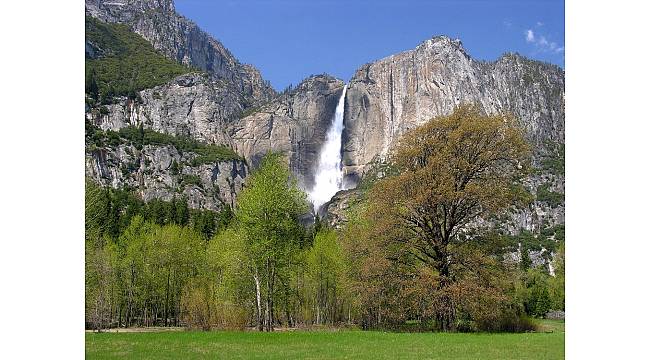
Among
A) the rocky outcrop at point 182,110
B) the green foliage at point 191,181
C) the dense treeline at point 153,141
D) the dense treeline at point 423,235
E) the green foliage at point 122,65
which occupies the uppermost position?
the green foliage at point 122,65

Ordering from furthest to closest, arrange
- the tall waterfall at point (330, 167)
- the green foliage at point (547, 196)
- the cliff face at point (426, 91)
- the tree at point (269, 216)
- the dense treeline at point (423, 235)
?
the tall waterfall at point (330, 167), the cliff face at point (426, 91), the green foliage at point (547, 196), the tree at point (269, 216), the dense treeline at point (423, 235)

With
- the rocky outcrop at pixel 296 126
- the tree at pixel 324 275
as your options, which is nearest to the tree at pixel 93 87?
the rocky outcrop at pixel 296 126

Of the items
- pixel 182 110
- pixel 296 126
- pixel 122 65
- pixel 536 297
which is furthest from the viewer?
pixel 296 126

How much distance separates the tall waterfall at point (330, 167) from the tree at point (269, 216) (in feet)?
443

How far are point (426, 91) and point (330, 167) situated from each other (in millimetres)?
37552

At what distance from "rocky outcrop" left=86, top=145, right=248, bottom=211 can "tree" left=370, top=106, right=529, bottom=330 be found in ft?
275

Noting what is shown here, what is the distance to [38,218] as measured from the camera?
629cm

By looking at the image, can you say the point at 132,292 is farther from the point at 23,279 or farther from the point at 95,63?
the point at 95,63

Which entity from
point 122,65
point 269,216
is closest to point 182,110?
point 122,65

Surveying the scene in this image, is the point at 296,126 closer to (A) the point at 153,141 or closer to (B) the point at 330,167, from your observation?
(B) the point at 330,167

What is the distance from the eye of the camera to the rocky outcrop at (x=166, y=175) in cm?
10356

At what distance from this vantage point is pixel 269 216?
23688mm

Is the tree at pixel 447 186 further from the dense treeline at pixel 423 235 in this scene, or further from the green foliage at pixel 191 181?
the green foliage at pixel 191 181

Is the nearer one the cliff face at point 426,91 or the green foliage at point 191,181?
the green foliage at point 191,181
